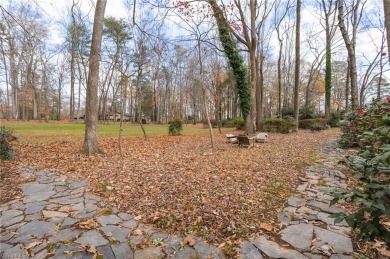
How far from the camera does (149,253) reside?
2143mm

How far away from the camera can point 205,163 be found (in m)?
5.30

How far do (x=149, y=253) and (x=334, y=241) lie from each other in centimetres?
200

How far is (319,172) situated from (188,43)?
5.98m

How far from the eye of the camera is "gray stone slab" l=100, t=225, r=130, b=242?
236cm

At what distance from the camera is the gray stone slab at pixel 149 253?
2096 mm

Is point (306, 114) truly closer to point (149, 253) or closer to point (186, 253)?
point (186, 253)

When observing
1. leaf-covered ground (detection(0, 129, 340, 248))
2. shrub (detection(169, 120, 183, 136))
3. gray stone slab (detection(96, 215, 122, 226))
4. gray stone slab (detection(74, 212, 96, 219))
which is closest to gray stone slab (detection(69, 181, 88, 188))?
leaf-covered ground (detection(0, 129, 340, 248))

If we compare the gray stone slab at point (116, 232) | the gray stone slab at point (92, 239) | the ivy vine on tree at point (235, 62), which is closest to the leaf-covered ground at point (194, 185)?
the gray stone slab at point (116, 232)

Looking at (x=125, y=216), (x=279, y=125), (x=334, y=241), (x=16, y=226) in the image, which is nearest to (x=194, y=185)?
(x=125, y=216)

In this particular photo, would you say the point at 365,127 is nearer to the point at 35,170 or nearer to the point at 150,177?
the point at 150,177

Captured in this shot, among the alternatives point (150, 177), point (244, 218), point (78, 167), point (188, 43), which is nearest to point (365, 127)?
point (244, 218)

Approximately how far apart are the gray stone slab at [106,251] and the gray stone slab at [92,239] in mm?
61

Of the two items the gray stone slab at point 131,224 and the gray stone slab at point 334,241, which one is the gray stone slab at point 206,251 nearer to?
the gray stone slab at point 131,224

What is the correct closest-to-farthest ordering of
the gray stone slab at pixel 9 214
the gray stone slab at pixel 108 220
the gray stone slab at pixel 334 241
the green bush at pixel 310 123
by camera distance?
1. the gray stone slab at pixel 334 241
2. the gray stone slab at pixel 108 220
3. the gray stone slab at pixel 9 214
4. the green bush at pixel 310 123
